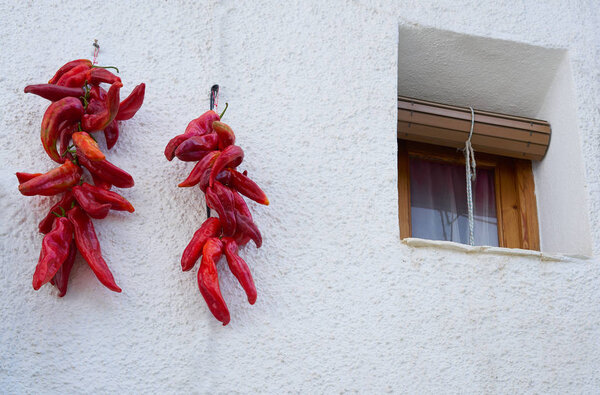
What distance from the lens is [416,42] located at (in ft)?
8.84

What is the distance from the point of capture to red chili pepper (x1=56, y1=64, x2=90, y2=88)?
6.79 ft

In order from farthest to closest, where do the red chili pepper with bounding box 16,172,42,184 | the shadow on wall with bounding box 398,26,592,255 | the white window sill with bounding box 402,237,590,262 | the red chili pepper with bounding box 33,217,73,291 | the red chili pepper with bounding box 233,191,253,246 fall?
the shadow on wall with bounding box 398,26,592,255 → the white window sill with bounding box 402,237,590,262 → the red chili pepper with bounding box 233,191,253,246 → the red chili pepper with bounding box 16,172,42,184 → the red chili pepper with bounding box 33,217,73,291

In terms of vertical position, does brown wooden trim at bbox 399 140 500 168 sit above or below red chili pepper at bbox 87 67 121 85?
above

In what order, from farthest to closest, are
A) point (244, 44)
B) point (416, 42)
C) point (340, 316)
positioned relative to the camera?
point (416, 42) < point (244, 44) < point (340, 316)

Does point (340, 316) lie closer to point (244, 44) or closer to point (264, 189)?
point (264, 189)

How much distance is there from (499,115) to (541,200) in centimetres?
38

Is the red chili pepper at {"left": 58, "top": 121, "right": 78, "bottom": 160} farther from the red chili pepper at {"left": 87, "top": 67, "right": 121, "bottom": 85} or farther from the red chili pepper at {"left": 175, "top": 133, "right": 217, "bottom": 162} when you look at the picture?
the red chili pepper at {"left": 175, "top": 133, "right": 217, "bottom": 162}

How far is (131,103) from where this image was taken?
2.05 metres

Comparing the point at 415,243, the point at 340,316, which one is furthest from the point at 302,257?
the point at 415,243

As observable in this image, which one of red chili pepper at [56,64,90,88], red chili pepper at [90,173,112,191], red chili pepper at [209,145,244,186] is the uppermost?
red chili pepper at [56,64,90,88]

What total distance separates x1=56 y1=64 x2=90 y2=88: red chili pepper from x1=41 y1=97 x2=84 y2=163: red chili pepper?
0.07 meters

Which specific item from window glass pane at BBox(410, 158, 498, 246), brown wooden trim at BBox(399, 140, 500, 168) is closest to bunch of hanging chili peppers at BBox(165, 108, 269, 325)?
window glass pane at BBox(410, 158, 498, 246)

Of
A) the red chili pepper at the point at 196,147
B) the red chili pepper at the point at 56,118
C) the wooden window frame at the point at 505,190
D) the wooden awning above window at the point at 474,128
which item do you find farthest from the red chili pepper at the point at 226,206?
the wooden awning above window at the point at 474,128

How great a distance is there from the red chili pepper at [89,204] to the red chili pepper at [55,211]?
0.11 feet
